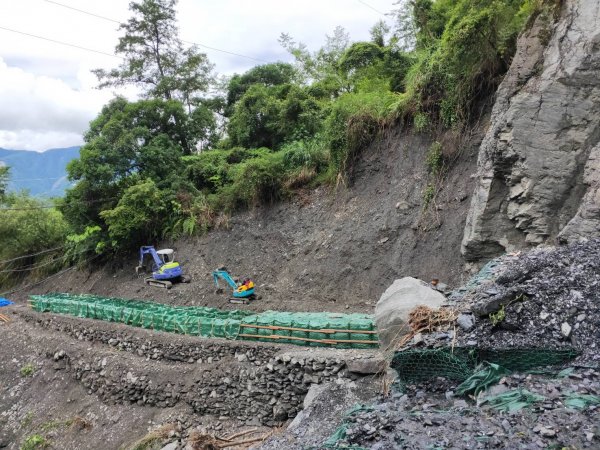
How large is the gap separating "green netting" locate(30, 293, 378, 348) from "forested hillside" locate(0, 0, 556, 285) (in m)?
4.28

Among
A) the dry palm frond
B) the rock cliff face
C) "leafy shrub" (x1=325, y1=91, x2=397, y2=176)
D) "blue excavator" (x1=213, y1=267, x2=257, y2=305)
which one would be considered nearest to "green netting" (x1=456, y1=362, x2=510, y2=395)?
the dry palm frond

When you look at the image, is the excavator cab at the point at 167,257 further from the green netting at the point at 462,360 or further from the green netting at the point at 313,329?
the green netting at the point at 462,360

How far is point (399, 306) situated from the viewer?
21.5 ft

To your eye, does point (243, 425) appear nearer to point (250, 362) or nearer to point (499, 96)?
point (250, 362)

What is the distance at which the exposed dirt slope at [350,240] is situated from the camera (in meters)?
10.8

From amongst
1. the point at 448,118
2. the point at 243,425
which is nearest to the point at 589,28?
the point at 448,118

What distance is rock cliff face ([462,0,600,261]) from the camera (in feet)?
24.4

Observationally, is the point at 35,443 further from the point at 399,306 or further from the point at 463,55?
the point at 463,55

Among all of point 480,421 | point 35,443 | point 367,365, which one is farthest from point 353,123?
point 35,443

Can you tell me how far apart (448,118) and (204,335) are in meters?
8.14

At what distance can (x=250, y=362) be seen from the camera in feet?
28.9

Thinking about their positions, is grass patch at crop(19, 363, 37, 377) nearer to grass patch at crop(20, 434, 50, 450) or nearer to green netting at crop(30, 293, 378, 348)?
green netting at crop(30, 293, 378, 348)

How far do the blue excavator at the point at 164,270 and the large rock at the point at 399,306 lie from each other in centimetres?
939

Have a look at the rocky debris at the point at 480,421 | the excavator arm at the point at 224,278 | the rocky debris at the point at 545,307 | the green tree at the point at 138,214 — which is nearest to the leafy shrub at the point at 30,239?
the green tree at the point at 138,214
